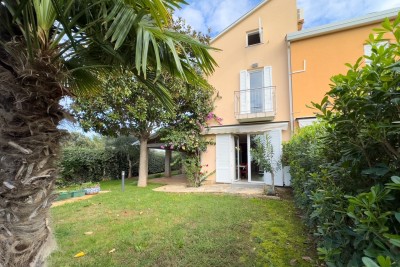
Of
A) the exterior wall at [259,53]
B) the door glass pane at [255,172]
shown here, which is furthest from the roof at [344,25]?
the door glass pane at [255,172]

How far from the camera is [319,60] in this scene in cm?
1309

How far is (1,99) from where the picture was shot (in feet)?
9.08

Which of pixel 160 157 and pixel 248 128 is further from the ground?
pixel 248 128

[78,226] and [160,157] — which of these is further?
[160,157]

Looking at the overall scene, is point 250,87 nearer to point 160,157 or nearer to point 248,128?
point 248,128

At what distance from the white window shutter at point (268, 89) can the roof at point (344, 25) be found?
2165 mm

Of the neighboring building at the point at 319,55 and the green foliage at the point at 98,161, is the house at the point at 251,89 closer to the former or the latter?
the neighboring building at the point at 319,55

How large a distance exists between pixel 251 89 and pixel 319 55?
14.1 ft

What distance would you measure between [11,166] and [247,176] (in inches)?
573

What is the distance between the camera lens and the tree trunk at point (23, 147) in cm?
272

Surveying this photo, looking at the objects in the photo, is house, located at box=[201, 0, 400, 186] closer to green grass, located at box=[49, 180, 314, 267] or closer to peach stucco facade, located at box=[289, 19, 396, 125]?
peach stucco facade, located at box=[289, 19, 396, 125]

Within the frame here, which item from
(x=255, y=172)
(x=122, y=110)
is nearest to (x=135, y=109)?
(x=122, y=110)

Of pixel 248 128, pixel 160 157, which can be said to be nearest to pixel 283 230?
pixel 248 128

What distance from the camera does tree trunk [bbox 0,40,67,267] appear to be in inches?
107
